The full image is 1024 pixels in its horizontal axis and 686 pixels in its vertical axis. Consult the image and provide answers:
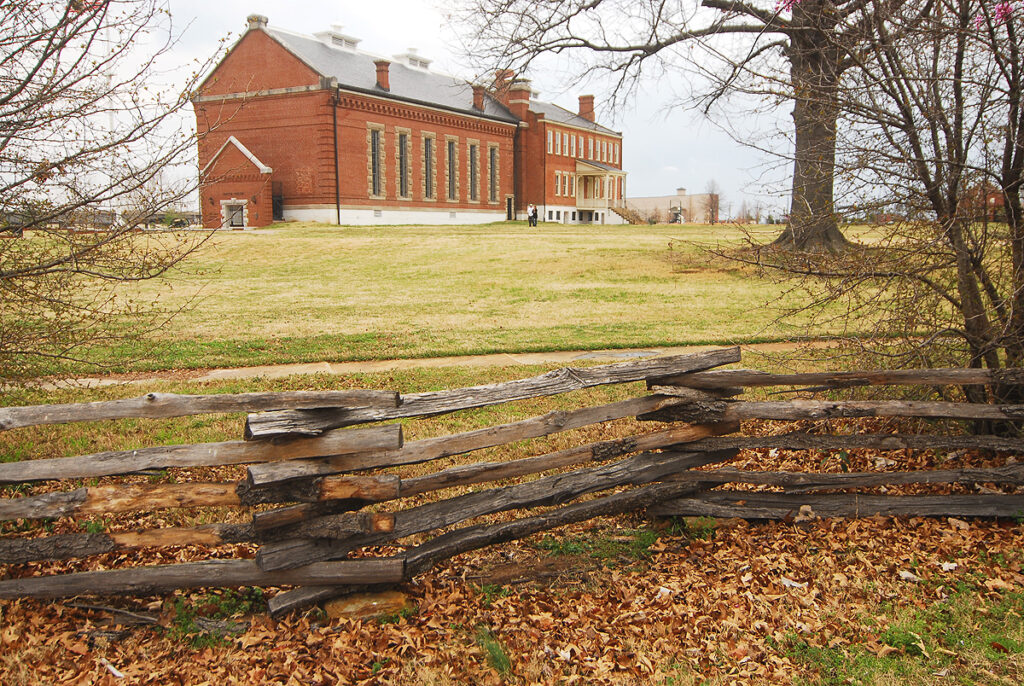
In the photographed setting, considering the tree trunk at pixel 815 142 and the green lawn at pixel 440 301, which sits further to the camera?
the green lawn at pixel 440 301

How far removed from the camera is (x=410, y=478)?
5.46 m

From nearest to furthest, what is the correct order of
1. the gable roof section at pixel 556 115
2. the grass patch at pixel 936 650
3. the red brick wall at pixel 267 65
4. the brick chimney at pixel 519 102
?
the grass patch at pixel 936 650, the red brick wall at pixel 267 65, the brick chimney at pixel 519 102, the gable roof section at pixel 556 115

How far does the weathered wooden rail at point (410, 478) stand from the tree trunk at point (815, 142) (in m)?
1.66

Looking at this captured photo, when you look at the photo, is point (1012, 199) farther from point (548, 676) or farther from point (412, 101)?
point (412, 101)

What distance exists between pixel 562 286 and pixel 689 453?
13937 millimetres

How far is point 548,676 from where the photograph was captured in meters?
4.59

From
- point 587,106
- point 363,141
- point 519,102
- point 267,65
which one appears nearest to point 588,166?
point 587,106

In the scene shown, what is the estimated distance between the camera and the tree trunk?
682 cm

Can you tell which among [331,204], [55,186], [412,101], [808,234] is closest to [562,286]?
[808,234]

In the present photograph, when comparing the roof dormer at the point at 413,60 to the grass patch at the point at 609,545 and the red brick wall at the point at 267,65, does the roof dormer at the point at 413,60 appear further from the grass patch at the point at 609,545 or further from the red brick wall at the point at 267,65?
the grass patch at the point at 609,545

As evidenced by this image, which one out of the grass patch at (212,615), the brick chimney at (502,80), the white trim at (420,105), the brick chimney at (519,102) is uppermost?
the brick chimney at (519,102)

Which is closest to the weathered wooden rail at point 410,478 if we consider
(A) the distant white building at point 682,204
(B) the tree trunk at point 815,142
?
(B) the tree trunk at point 815,142

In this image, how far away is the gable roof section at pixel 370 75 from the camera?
42.2 meters

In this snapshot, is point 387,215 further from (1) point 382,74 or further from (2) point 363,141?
(1) point 382,74
